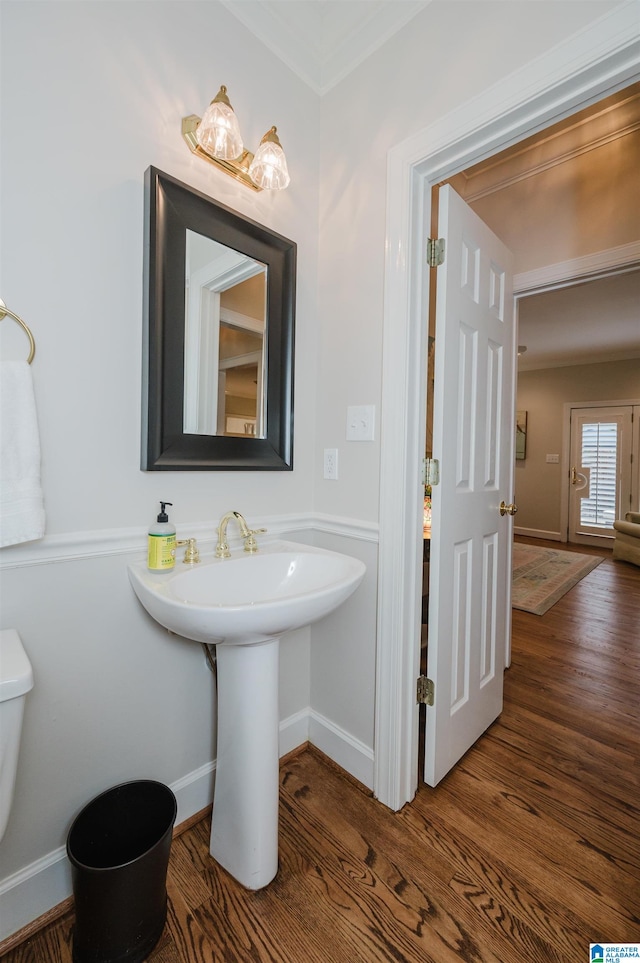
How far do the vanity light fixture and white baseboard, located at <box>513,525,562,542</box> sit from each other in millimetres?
6062

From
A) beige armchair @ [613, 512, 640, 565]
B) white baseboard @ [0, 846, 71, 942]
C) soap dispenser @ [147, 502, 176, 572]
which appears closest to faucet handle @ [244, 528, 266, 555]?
soap dispenser @ [147, 502, 176, 572]

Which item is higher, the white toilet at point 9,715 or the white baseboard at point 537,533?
the white toilet at point 9,715

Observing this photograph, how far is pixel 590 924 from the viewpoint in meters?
1.03

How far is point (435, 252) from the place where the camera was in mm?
1341

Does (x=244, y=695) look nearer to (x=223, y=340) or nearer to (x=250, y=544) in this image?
(x=250, y=544)

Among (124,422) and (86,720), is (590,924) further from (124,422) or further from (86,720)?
(124,422)

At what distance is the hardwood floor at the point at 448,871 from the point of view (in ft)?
3.21

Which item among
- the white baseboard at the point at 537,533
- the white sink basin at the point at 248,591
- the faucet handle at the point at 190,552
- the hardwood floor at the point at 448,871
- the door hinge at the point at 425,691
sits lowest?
the hardwood floor at the point at 448,871

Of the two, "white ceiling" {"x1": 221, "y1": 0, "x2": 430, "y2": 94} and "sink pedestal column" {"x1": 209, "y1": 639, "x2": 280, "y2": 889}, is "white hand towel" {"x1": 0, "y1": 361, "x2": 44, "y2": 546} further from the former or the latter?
"white ceiling" {"x1": 221, "y1": 0, "x2": 430, "y2": 94}

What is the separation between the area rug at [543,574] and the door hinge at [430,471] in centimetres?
250

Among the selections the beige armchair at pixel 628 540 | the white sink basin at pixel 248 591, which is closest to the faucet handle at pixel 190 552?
the white sink basin at pixel 248 591

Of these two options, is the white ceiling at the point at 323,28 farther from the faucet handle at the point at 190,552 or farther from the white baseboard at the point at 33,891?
the white baseboard at the point at 33,891

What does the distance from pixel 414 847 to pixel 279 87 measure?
2546 mm

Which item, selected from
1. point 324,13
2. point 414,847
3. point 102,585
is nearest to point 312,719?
point 414,847
